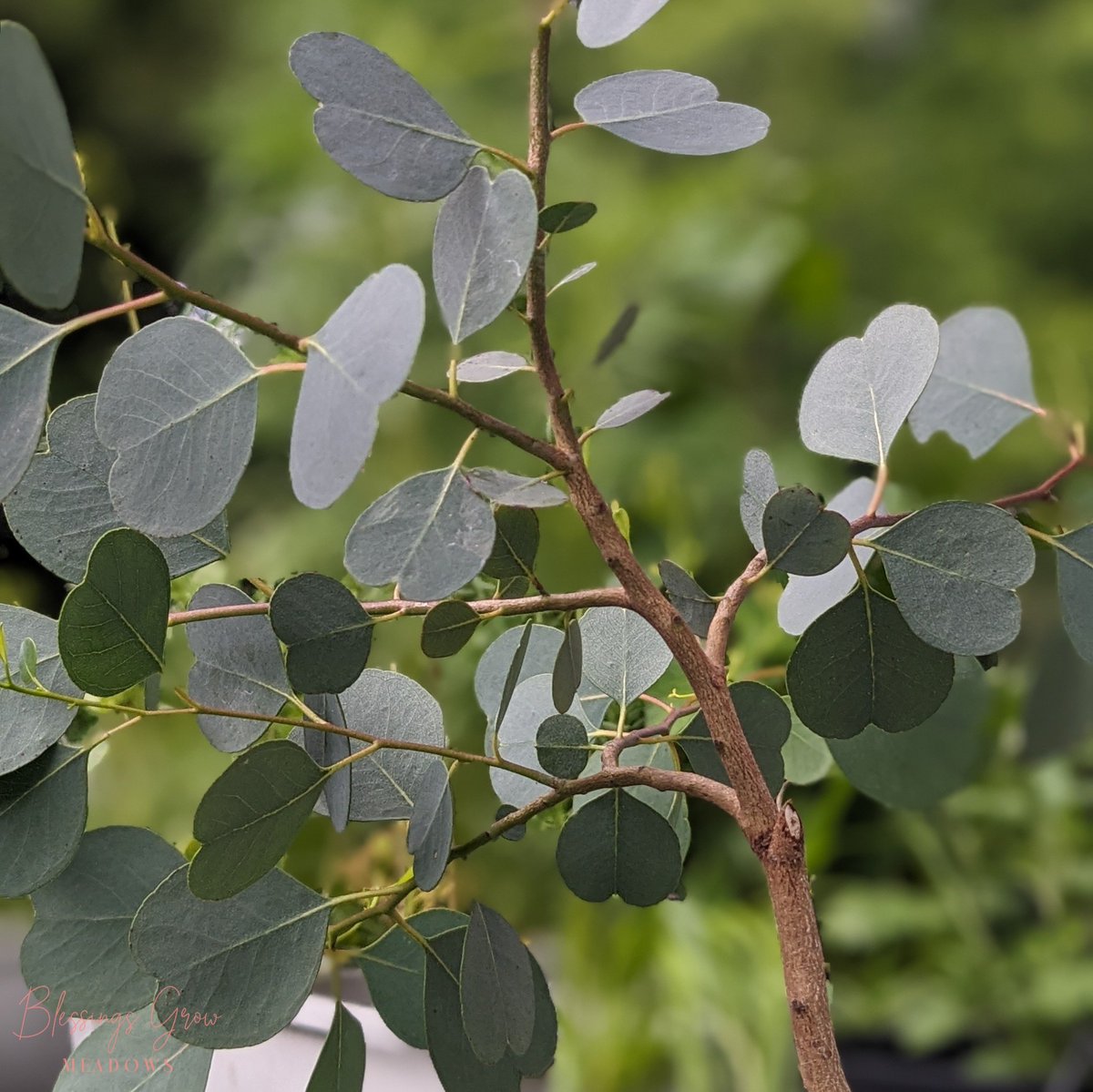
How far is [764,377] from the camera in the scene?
1.57m

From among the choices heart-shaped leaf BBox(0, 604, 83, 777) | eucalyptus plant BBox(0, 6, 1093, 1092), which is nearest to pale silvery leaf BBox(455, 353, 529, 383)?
eucalyptus plant BBox(0, 6, 1093, 1092)

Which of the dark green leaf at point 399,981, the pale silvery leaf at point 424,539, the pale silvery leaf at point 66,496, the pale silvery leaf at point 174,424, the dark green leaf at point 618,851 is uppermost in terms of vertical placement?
the pale silvery leaf at point 174,424

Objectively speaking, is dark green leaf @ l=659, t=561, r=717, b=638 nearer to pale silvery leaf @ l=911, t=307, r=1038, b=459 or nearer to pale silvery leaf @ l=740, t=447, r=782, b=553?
pale silvery leaf @ l=740, t=447, r=782, b=553

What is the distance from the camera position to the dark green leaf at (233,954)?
0.23 meters

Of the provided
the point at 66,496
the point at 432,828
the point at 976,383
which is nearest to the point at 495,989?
the point at 432,828

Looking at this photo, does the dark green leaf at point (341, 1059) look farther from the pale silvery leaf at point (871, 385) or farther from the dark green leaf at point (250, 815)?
the pale silvery leaf at point (871, 385)

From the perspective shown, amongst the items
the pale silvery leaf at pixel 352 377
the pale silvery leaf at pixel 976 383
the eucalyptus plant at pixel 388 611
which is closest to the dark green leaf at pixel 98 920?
the eucalyptus plant at pixel 388 611

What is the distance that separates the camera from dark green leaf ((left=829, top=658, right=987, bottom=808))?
0.32 meters

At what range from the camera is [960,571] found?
0.80 feet

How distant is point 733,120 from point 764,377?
1.36m

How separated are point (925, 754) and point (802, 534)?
132 millimetres

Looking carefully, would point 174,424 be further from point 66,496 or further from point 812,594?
point 812,594

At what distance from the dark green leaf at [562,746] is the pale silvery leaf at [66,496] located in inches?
3.7

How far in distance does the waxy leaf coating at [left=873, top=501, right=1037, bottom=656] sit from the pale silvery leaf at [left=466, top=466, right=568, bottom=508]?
71mm
